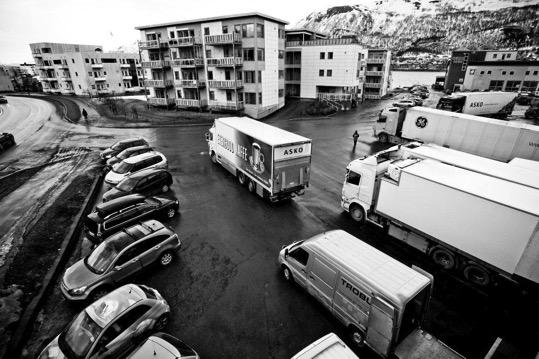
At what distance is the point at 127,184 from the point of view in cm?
1638

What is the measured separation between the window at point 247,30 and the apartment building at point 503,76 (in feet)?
173

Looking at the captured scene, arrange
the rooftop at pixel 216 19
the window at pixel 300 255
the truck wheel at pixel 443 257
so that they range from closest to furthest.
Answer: the window at pixel 300 255 < the truck wheel at pixel 443 257 < the rooftop at pixel 216 19

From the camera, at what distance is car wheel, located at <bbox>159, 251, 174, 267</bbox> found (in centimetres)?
1134

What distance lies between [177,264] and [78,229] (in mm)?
6623

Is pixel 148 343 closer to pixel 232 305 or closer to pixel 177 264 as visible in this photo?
pixel 232 305

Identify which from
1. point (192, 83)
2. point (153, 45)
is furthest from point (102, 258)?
point (153, 45)

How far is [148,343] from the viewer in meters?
6.88

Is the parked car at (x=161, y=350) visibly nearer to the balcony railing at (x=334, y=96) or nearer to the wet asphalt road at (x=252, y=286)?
the wet asphalt road at (x=252, y=286)

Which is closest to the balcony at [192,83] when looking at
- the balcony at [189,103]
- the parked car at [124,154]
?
the balcony at [189,103]

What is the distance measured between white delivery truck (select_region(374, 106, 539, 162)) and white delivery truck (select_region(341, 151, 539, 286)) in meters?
12.4

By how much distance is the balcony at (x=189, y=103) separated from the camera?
145ft

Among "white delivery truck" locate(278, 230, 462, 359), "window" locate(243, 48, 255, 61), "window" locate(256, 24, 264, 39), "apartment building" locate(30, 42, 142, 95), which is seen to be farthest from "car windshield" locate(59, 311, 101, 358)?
"apartment building" locate(30, 42, 142, 95)

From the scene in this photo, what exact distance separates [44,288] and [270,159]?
36.8 ft

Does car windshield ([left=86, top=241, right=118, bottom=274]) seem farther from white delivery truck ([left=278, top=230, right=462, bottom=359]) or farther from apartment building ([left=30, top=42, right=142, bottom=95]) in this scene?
apartment building ([left=30, top=42, right=142, bottom=95])
